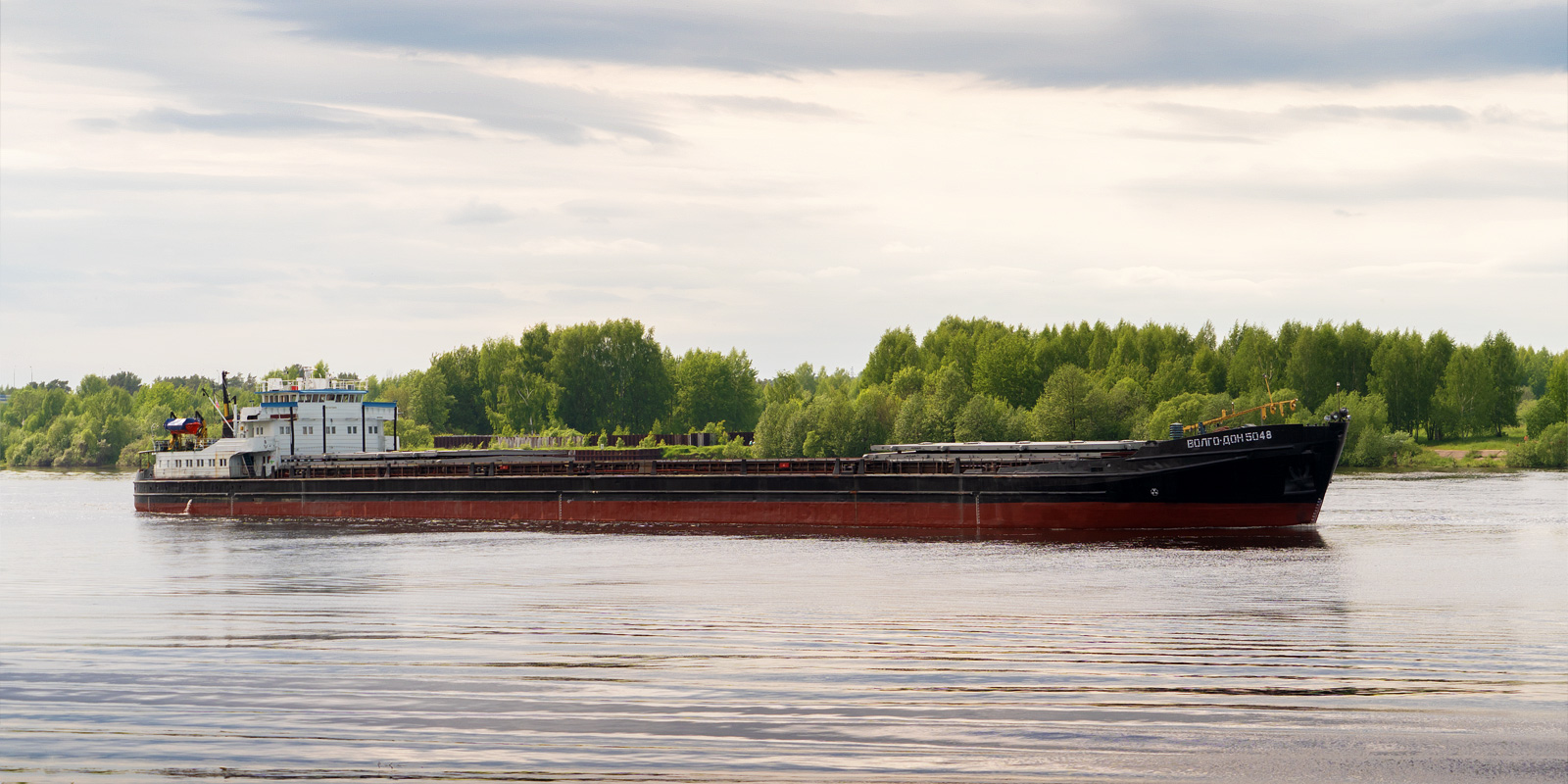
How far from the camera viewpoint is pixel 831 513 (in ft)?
168

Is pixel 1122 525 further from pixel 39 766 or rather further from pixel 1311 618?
pixel 39 766

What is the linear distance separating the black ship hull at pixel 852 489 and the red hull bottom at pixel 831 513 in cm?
5

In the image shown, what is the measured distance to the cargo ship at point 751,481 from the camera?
45844 millimetres

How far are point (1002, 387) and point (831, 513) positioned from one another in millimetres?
80392

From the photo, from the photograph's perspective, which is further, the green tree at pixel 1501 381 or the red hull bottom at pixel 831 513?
the green tree at pixel 1501 381

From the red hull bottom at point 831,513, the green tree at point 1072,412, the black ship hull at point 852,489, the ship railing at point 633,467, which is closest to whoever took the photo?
the black ship hull at point 852,489

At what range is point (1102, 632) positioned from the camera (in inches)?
918

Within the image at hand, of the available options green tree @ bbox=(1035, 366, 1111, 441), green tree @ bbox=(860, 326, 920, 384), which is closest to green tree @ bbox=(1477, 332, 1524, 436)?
green tree @ bbox=(1035, 366, 1111, 441)

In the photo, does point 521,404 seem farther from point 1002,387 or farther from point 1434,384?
point 1434,384

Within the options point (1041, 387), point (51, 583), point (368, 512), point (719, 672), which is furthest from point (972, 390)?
point (719, 672)

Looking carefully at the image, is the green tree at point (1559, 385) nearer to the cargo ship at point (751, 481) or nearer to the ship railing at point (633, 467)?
the cargo ship at point (751, 481)

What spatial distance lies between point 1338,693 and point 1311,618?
819 centimetres

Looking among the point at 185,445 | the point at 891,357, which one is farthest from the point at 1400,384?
the point at 185,445

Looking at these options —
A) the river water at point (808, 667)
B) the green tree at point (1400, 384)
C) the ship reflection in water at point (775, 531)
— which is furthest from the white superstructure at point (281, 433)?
the green tree at point (1400, 384)
